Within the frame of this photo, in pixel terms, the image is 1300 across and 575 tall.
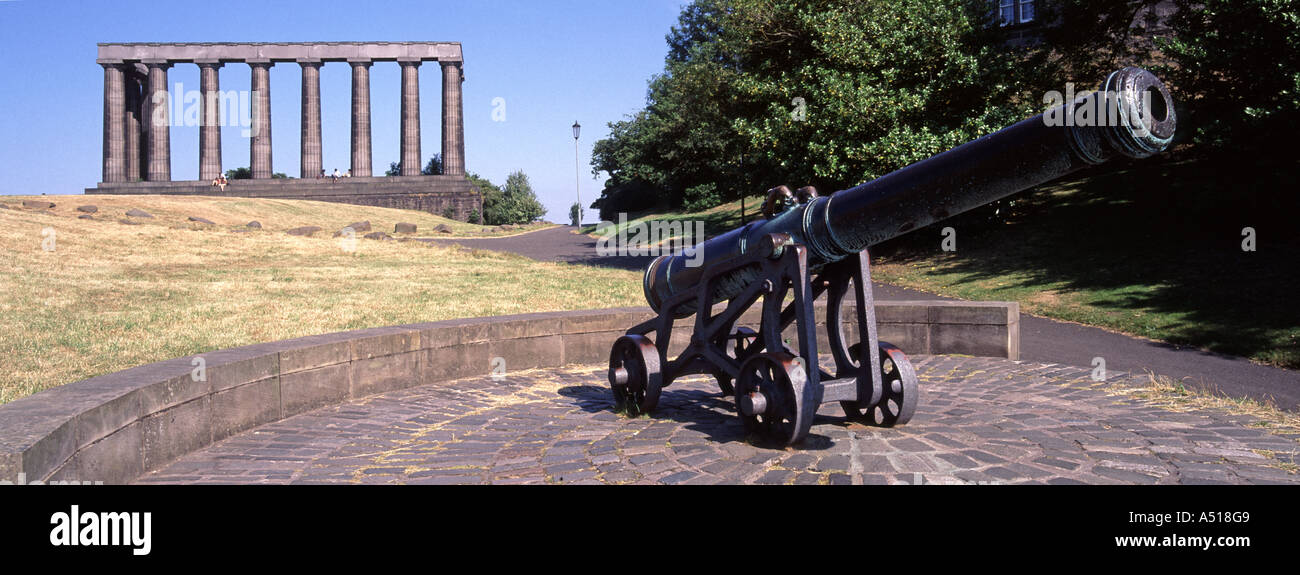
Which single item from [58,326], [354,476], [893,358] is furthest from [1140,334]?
[58,326]

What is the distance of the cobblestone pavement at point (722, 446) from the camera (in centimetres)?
469

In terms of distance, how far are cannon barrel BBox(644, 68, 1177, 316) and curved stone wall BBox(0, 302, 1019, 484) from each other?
9.55ft

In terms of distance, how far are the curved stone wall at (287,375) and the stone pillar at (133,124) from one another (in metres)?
71.4

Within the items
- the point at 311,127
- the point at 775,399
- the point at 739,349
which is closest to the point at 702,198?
the point at 311,127

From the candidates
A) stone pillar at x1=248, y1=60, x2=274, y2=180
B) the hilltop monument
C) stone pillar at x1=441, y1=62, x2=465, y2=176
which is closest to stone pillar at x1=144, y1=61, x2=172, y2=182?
the hilltop monument

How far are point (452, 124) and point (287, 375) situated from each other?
211 feet

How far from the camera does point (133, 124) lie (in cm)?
6844

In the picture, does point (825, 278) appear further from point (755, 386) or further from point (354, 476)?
point (354, 476)

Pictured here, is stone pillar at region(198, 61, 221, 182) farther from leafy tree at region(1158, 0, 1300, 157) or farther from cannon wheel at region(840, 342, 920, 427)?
cannon wheel at region(840, 342, 920, 427)

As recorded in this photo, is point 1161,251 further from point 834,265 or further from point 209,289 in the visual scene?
point 209,289

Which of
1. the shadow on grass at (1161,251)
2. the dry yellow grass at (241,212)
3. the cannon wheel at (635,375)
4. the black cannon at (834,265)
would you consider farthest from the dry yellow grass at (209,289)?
the dry yellow grass at (241,212)

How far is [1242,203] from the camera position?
Answer: 63.3ft

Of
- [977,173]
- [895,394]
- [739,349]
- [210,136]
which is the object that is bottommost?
[895,394]

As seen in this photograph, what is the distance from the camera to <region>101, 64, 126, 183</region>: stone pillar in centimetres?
6550
